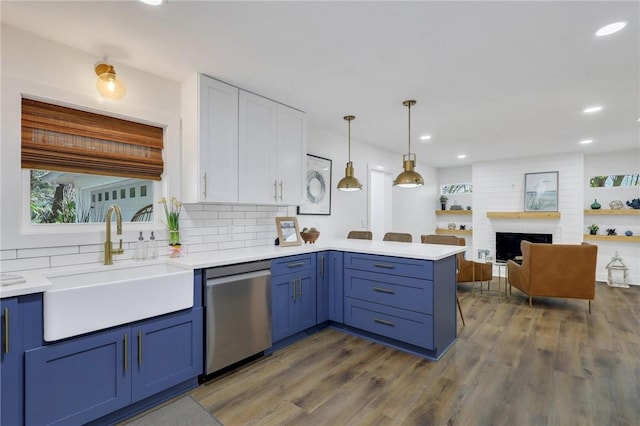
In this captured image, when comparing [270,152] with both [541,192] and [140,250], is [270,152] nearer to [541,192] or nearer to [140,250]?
[140,250]

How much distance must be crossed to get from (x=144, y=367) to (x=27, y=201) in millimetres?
1385

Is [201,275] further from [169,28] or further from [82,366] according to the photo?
[169,28]

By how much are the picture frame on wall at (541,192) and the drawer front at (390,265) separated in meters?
5.07

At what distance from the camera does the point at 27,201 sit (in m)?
2.10

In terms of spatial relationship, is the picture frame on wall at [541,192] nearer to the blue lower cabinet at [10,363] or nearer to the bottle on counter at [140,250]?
the bottle on counter at [140,250]

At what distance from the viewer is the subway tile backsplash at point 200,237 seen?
2.06 m

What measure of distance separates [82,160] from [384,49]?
240 cm

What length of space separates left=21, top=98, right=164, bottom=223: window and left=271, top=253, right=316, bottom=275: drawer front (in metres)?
1.27

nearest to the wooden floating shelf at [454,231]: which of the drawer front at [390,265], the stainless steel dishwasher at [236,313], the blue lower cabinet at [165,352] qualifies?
the drawer front at [390,265]

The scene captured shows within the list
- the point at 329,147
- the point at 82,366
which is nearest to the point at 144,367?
the point at 82,366

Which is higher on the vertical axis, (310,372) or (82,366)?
(82,366)

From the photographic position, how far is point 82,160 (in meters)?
2.31

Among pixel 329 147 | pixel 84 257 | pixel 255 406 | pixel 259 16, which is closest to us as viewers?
pixel 259 16

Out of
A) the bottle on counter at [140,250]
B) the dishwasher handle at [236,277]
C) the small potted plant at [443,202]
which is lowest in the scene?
the dishwasher handle at [236,277]
